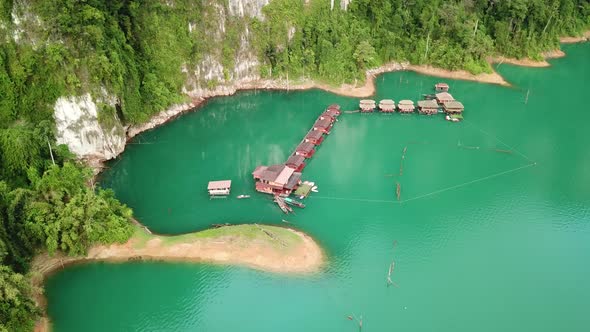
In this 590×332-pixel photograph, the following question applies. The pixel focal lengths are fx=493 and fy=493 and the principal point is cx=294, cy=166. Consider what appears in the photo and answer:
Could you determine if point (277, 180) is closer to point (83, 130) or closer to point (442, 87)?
point (83, 130)

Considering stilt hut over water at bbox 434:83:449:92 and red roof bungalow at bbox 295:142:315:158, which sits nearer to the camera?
red roof bungalow at bbox 295:142:315:158

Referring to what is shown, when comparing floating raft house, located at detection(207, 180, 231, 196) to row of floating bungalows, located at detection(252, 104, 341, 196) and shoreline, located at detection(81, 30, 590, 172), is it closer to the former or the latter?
row of floating bungalows, located at detection(252, 104, 341, 196)

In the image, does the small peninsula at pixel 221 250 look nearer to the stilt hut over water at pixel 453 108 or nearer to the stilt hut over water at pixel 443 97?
the stilt hut over water at pixel 453 108

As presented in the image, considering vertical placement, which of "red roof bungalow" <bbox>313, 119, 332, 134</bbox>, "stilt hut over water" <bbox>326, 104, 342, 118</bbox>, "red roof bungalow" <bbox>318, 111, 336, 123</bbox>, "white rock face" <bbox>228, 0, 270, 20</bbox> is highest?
"white rock face" <bbox>228, 0, 270, 20</bbox>

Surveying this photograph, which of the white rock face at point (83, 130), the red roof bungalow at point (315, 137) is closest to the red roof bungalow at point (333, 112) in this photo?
the red roof bungalow at point (315, 137)

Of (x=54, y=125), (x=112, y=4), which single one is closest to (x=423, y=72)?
(x=112, y=4)

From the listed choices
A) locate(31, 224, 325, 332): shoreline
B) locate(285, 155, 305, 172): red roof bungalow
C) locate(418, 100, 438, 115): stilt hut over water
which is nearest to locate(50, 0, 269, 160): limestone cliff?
locate(31, 224, 325, 332): shoreline
